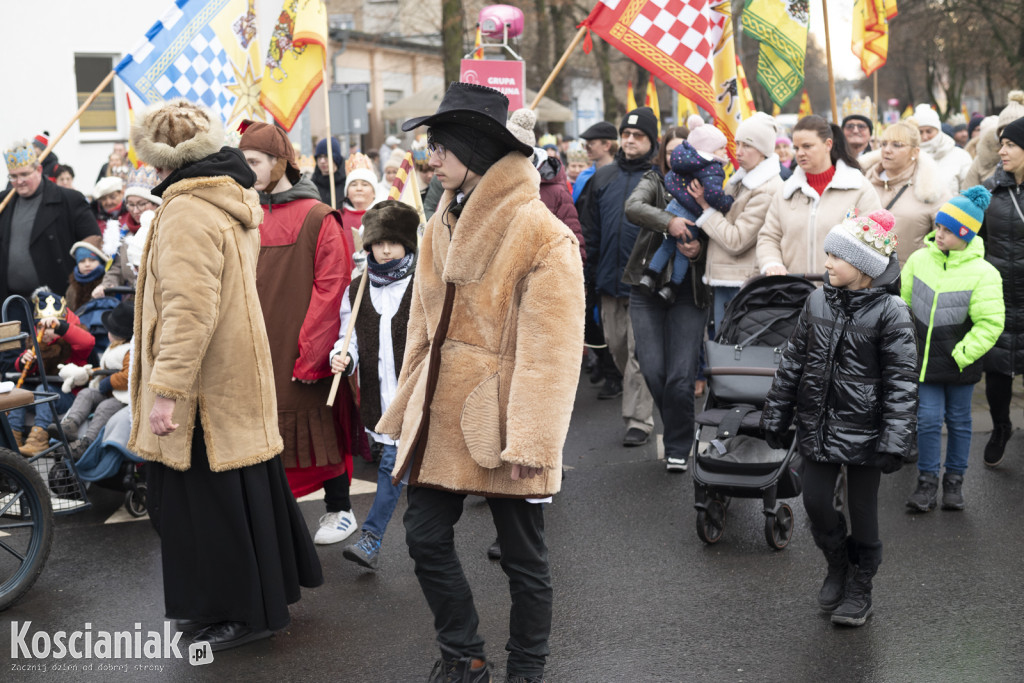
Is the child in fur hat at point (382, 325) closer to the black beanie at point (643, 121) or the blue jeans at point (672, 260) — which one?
the blue jeans at point (672, 260)

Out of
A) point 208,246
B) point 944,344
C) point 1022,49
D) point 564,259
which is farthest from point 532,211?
point 1022,49

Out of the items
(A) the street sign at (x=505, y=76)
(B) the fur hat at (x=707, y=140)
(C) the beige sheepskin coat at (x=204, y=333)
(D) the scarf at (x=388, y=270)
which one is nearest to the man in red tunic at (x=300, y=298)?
(D) the scarf at (x=388, y=270)

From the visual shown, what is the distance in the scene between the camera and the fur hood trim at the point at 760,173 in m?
7.00

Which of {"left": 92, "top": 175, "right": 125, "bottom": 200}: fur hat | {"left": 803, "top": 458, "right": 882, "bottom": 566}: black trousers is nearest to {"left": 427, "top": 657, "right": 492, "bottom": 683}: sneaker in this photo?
{"left": 803, "top": 458, "right": 882, "bottom": 566}: black trousers

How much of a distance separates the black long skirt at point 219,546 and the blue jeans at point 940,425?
376cm

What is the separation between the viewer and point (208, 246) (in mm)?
4297

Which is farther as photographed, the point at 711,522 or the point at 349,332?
the point at 711,522

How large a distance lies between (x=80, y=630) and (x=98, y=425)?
190 cm

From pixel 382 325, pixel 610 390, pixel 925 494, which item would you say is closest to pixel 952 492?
pixel 925 494

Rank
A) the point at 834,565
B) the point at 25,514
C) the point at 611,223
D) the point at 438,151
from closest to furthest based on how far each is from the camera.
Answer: the point at 438,151, the point at 834,565, the point at 25,514, the point at 611,223

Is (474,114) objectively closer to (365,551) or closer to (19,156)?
(365,551)

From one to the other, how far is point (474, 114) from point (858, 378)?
199 cm

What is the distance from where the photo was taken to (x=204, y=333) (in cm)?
425

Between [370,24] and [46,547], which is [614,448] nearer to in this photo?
[46,547]
